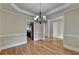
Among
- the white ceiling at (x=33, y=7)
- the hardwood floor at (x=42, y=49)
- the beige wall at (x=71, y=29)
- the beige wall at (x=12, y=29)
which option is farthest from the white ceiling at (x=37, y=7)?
the hardwood floor at (x=42, y=49)

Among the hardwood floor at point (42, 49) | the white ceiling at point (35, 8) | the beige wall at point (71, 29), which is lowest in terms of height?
the hardwood floor at point (42, 49)

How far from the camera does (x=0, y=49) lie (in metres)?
1.65

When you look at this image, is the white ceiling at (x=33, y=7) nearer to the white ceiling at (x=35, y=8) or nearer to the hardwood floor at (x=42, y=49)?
the white ceiling at (x=35, y=8)

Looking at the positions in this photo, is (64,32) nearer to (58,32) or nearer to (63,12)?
(58,32)

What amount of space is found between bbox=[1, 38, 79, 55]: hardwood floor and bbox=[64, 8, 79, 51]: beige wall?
0.45 feet

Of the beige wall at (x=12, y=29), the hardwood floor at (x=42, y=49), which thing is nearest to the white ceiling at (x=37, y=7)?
the beige wall at (x=12, y=29)

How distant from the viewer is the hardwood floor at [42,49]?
1.69 m

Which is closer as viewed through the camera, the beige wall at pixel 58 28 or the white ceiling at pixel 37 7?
the white ceiling at pixel 37 7

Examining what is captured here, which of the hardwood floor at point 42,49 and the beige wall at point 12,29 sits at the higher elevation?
the beige wall at point 12,29

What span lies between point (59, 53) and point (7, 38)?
1.18 m

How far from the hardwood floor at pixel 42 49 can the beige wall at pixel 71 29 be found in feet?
0.45

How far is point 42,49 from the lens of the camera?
5.98ft

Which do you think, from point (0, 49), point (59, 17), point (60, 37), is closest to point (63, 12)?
point (59, 17)

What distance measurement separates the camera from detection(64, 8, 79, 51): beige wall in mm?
1675
